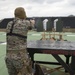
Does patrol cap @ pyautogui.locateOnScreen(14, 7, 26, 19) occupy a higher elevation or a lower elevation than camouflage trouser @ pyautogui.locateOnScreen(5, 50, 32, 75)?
higher

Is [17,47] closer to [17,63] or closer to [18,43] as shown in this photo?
[18,43]

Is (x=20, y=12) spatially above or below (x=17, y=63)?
above

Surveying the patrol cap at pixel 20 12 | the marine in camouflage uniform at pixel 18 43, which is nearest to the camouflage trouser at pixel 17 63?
the marine in camouflage uniform at pixel 18 43

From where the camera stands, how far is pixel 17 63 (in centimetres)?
312

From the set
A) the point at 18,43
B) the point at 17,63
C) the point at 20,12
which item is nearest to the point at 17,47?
the point at 18,43

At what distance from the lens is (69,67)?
12.7ft

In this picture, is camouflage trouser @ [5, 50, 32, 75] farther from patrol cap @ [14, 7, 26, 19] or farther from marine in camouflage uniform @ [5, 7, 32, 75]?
patrol cap @ [14, 7, 26, 19]

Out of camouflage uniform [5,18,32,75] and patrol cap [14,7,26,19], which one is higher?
patrol cap [14,7,26,19]

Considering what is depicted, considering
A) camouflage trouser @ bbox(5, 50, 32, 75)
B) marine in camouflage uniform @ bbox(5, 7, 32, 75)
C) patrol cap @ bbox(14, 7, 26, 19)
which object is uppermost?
patrol cap @ bbox(14, 7, 26, 19)

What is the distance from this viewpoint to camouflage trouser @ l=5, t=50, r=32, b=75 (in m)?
3.11

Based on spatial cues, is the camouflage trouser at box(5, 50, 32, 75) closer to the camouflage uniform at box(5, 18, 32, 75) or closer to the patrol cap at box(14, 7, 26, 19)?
the camouflage uniform at box(5, 18, 32, 75)

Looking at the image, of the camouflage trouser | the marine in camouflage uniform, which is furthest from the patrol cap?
the camouflage trouser

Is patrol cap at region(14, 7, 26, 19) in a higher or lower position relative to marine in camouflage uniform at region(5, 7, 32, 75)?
higher

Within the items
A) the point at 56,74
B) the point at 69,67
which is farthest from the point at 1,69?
the point at 69,67
